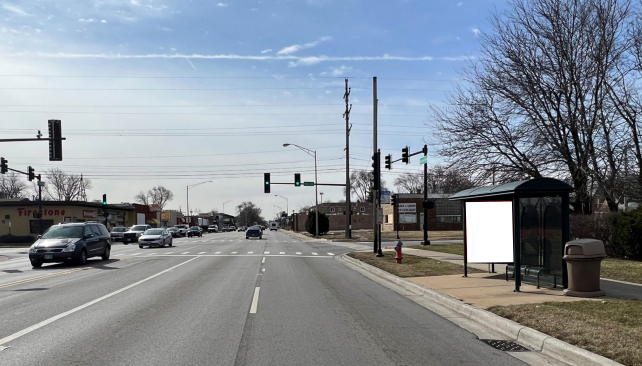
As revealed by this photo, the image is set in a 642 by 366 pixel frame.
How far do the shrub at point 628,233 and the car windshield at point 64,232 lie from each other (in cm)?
2121

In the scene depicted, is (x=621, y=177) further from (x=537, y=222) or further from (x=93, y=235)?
(x=93, y=235)

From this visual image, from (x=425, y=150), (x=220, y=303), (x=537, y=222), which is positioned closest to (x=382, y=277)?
(x=537, y=222)

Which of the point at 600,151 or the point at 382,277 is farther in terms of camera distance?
the point at 600,151

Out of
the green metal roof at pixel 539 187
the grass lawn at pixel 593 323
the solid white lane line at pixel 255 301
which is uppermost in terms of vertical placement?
the green metal roof at pixel 539 187

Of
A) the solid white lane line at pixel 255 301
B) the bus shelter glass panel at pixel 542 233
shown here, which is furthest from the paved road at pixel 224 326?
the bus shelter glass panel at pixel 542 233

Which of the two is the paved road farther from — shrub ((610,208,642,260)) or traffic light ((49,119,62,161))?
traffic light ((49,119,62,161))

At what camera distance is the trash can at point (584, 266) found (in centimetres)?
1110

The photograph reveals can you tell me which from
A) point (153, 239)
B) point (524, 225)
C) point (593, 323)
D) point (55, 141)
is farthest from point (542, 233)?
point (153, 239)

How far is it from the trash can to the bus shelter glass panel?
987 millimetres

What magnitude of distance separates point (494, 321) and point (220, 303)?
567 centimetres

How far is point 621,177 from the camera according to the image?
77.0ft

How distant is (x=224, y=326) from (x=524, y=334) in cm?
478

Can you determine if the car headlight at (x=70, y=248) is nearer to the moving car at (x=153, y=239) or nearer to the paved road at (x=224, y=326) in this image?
the paved road at (x=224, y=326)

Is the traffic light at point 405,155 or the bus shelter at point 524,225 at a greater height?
the traffic light at point 405,155
